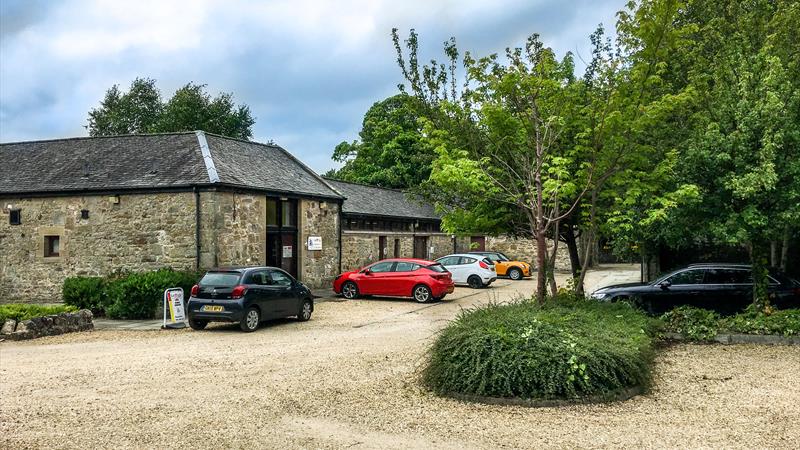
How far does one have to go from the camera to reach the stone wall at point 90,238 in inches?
758

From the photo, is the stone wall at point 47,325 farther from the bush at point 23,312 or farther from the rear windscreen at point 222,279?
the rear windscreen at point 222,279

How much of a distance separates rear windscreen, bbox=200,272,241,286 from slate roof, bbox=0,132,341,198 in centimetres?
540

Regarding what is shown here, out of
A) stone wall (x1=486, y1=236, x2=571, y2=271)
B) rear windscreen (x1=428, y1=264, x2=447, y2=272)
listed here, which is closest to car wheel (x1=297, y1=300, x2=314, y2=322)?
rear windscreen (x1=428, y1=264, x2=447, y2=272)

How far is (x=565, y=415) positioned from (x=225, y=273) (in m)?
9.29

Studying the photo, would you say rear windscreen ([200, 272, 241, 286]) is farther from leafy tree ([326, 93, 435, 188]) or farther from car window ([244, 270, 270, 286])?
leafy tree ([326, 93, 435, 188])

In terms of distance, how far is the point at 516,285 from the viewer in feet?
90.9

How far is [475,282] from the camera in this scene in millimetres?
27016

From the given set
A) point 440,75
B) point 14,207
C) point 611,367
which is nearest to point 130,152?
point 14,207

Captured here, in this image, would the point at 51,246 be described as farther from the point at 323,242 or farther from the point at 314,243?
the point at 323,242

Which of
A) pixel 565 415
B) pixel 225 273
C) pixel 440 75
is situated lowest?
pixel 565 415

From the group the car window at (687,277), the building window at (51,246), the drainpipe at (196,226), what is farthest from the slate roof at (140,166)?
the car window at (687,277)

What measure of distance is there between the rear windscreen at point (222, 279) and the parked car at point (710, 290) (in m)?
7.90

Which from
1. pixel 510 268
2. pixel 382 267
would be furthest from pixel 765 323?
pixel 510 268

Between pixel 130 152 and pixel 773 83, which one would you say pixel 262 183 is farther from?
pixel 773 83
